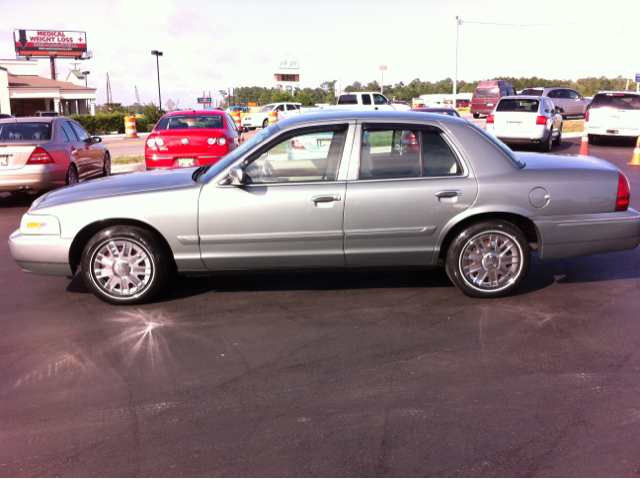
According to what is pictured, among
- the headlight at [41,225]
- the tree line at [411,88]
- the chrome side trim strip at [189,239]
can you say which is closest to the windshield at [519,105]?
the chrome side trim strip at [189,239]

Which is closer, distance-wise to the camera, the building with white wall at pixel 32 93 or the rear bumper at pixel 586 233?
the rear bumper at pixel 586 233

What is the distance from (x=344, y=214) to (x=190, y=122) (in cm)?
860

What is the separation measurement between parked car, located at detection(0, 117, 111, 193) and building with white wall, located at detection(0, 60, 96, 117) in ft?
141

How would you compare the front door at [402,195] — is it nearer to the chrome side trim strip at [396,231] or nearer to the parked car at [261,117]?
the chrome side trim strip at [396,231]

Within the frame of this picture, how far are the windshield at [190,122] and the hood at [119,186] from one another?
281 inches

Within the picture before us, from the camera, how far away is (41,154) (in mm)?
10883

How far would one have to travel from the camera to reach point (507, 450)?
326 cm

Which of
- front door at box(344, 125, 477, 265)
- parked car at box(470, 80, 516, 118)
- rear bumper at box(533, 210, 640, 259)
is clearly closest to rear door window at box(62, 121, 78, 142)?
front door at box(344, 125, 477, 265)

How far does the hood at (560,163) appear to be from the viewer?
5.72m

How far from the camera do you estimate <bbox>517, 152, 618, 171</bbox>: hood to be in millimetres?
5723

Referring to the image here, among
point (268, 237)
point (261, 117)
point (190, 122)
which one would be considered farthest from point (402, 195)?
point (261, 117)

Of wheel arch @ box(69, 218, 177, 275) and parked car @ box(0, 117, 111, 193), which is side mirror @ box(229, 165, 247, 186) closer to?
wheel arch @ box(69, 218, 177, 275)

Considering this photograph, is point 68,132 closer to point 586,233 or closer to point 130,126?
point 586,233

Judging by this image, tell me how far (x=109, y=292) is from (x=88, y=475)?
2.61 m
